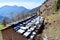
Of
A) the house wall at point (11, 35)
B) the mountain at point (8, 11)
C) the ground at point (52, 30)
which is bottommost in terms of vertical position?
the mountain at point (8, 11)

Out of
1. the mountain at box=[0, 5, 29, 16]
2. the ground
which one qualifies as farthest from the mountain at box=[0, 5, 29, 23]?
the ground

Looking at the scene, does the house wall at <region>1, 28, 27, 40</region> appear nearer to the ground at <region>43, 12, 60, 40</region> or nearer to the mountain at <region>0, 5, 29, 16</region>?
the ground at <region>43, 12, 60, 40</region>

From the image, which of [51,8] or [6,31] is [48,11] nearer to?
[51,8]

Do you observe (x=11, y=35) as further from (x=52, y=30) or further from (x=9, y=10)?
(x=9, y=10)

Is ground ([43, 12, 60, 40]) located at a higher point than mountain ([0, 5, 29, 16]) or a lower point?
higher

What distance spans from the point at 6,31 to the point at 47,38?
1335 millimetres

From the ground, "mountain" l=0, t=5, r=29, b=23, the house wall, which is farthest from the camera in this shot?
"mountain" l=0, t=5, r=29, b=23

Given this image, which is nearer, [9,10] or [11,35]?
[11,35]

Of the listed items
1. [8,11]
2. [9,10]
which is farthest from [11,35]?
[9,10]

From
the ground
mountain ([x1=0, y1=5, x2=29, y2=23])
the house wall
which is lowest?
mountain ([x1=0, y1=5, x2=29, y2=23])

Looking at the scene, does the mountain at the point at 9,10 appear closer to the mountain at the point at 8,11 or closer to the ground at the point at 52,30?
the mountain at the point at 8,11

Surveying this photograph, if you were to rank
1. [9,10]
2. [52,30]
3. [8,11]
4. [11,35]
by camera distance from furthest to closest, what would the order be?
[9,10] → [8,11] → [52,30] → [11,35]

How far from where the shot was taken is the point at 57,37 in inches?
186

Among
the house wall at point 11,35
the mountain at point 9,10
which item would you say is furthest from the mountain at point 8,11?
the house wall at point 11,35
